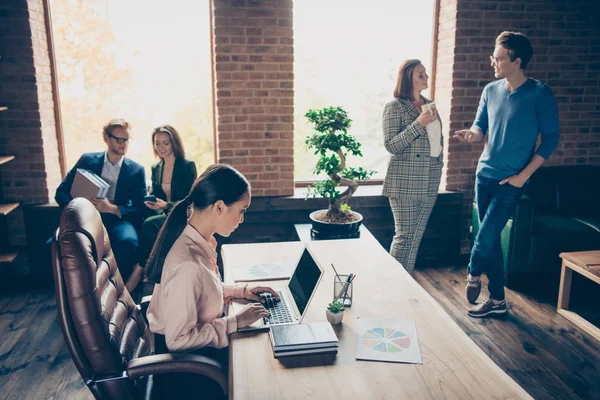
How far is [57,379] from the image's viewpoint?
2.94m

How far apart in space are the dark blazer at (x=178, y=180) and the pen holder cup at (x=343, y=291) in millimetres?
2210

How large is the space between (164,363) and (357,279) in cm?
95

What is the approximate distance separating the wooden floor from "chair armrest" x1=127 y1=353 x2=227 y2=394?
4.27ft

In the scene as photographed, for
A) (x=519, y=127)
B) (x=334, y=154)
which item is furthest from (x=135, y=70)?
(x=519, y=127)

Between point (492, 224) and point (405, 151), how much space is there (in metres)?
0.77

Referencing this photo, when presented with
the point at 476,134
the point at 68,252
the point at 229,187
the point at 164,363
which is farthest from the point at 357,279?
the point at 476,134

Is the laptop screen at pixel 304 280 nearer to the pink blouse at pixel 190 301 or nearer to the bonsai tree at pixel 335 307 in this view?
the bonsai tree at pixel 335 307

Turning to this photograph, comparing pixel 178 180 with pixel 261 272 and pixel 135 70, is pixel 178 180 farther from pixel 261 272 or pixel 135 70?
pixel 261 272

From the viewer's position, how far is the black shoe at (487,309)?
366 centimetres

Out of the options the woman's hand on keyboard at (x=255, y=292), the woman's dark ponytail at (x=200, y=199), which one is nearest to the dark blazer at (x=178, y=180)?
the woman's hand on keyboard at (x=255, y=292)

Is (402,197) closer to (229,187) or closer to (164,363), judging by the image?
(229,187)

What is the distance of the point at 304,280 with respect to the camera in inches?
79.4

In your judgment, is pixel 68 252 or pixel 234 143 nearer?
pixel 68 252

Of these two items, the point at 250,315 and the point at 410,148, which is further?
the point at 410,148
